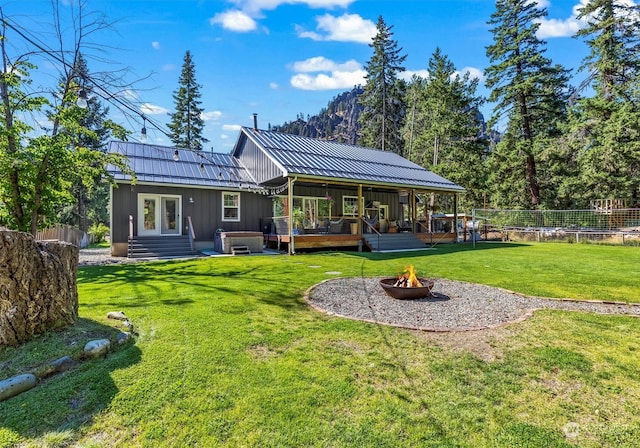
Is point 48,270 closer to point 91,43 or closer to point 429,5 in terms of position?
point 91,43

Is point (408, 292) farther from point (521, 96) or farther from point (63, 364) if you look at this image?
point (521, 96)

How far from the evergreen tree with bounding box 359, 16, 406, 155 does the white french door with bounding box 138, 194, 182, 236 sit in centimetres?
2118

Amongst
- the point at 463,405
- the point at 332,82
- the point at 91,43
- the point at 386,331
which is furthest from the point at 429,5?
the point at 332,82

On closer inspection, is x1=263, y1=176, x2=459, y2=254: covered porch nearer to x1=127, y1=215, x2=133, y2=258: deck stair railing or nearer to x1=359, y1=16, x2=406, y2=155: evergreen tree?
x1=127, y1=215, x2=133, y2=258: deck stair railing

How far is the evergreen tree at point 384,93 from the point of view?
29891mm

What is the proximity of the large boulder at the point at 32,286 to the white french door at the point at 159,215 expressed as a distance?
10725 mm

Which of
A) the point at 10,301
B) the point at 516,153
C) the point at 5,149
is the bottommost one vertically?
the point at 10,301

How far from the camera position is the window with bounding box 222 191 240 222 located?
14.8 m

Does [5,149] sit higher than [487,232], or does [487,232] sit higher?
[5,149]

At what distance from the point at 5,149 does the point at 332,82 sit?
4099 cm

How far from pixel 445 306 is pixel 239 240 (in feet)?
30.2

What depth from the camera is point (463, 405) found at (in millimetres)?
2414

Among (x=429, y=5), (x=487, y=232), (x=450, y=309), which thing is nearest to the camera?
(x=450, y=309)

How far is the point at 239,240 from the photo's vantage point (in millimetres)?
12727
